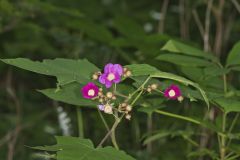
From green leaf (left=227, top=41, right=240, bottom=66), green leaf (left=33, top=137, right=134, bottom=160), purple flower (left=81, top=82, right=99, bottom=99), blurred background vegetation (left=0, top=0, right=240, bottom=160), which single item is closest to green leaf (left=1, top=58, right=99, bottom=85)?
purple flower (left=81, top=82, right=99, bottom=99)

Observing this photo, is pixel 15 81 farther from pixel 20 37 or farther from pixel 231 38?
pixel 231 38

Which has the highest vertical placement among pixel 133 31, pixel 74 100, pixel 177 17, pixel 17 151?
pixel 177 17

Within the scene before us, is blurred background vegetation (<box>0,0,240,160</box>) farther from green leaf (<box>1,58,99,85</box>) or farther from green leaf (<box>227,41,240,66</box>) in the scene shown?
green leaf (<box>1,58,99,85</box>)

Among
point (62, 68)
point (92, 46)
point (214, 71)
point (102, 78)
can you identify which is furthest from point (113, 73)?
point (92, 46)

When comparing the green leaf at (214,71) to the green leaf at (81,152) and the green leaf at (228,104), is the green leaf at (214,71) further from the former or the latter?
the green leaf at (81,152)

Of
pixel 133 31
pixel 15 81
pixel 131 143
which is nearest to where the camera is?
pixel 133 31

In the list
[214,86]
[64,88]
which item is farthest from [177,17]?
[64,88]
